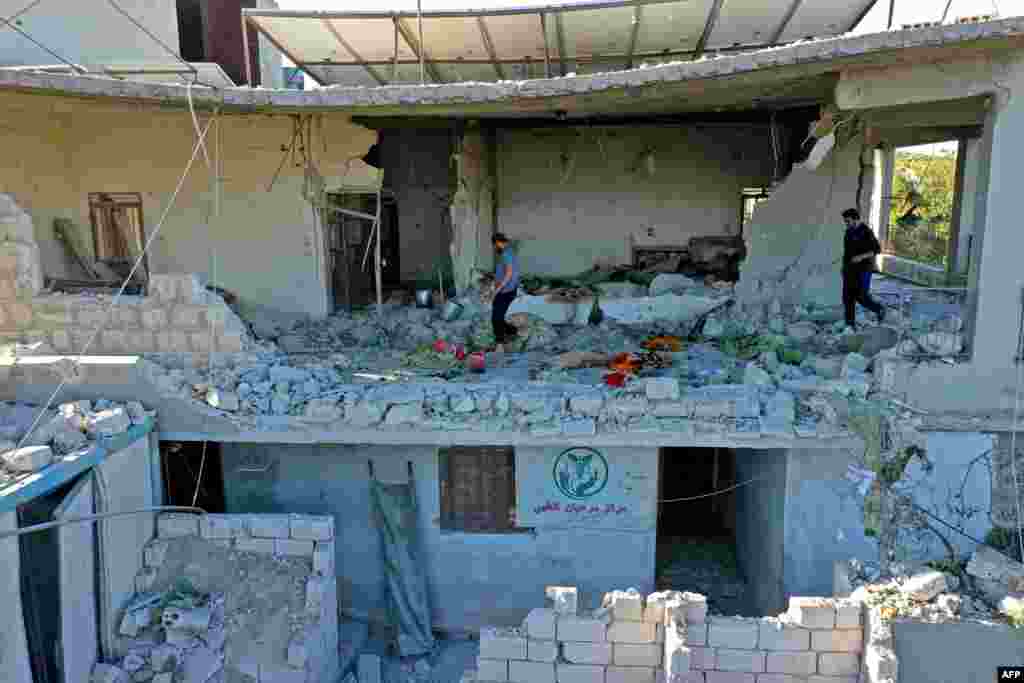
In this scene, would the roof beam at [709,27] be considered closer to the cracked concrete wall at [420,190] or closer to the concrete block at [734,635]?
the cracked concrete wall at [420,190]

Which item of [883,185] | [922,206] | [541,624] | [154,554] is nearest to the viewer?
[541,624]

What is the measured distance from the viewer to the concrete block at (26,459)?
6418 millimetres

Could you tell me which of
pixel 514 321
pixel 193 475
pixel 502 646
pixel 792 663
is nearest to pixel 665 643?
pixel 792 663

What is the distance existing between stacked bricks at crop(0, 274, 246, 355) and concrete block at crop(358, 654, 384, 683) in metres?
3.60

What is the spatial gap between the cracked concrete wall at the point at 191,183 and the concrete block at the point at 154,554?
397 centimetres

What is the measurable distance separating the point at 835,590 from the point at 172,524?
6.48 metres

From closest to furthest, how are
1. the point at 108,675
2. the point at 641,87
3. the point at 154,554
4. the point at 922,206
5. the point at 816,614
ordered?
the point at 816,614 < the point at 108,675 < the point at 154,554 < the point at 641,87 < the point at 922,206

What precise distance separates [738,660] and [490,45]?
A: 8.64 metres

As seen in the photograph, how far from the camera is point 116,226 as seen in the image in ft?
36.3

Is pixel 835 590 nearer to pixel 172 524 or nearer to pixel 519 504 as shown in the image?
pixel 519 504

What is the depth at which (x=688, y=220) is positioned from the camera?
13477 millimetres

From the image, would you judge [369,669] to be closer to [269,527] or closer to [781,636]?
[269,527]

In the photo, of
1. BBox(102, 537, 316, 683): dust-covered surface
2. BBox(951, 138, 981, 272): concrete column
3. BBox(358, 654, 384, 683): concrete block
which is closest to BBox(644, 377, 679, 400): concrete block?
BBox(102, 537, 316, 683): dust-covered surface

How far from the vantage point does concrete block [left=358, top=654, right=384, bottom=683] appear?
26.9 feet
